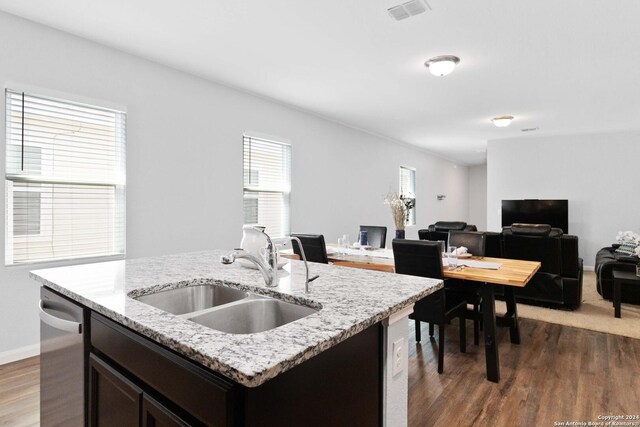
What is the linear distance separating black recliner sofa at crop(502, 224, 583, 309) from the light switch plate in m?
3.47

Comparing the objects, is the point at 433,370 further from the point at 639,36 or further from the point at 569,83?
the point at 569,83

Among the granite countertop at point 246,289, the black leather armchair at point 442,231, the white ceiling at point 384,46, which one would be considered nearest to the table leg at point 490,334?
the granite countertop at point 246,289

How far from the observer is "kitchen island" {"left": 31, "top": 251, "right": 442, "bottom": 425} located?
2.63 ft

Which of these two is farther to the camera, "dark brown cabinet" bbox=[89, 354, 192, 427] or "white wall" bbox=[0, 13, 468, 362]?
"white wall" bbox=[0, 13, 468, 362]

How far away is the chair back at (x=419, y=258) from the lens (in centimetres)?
257

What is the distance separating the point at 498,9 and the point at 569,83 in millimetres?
2154

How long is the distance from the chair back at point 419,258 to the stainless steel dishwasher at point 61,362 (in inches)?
82.4

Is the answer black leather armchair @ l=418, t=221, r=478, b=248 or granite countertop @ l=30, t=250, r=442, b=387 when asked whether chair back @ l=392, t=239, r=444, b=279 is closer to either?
granite countertop @ l=30, t=250, r=442, b=387

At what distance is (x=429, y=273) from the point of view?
8.62ft

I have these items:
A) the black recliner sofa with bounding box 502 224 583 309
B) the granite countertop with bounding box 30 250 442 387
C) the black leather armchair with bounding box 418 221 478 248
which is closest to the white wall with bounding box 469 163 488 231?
the black leather armchair with bounding box 418 221 478 248

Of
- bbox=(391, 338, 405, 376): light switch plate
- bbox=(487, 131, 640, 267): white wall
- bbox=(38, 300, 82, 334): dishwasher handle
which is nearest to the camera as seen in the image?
Answer: bbox=(391, 338, 405, 376): light switch plate

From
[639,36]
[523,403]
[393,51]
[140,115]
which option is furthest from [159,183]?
[639,36]

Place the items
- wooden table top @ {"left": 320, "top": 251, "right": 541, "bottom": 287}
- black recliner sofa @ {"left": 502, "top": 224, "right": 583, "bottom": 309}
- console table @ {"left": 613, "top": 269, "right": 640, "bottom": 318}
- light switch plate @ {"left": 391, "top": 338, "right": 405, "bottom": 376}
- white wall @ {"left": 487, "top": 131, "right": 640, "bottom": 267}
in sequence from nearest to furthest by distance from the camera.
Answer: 1. light switch plate @ {"left": 391, "top": 338, "right": 405, "bottom": 376}
2. wooden table top @ {"left": 320, "top": 251, "right": 541, "bottom": 287}
3. console table @ {"left": 613, "top": 269, "right": 640, "bottom": 318}
4. black recliner sofa @ {"left": 502, "top": 224, "right": 583, "bottom": 309}
5. white wall @ {"left": 487, "top": 131, "right": 640, "bottom": 267}

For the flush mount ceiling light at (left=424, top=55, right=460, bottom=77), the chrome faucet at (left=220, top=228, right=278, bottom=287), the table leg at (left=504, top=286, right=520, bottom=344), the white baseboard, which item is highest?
the flush mount ceiling light at (left=424, top=55, right=460, bottom=77)
